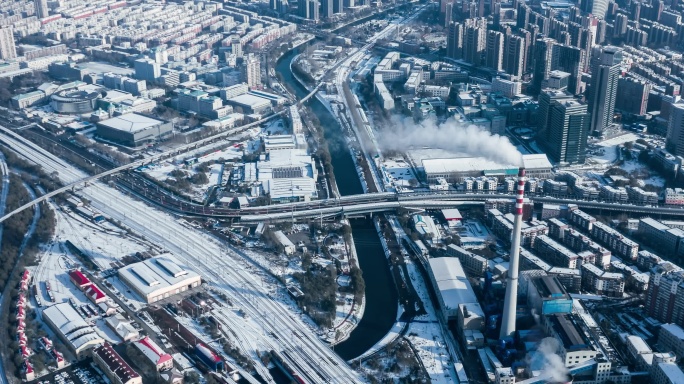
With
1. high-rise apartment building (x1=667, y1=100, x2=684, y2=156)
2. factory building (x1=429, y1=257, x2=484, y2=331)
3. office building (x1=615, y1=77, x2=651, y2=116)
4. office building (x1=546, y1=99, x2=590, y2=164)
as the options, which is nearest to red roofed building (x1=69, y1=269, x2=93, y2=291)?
factory building (x1=429, y1=257, x2=484, y2=331)

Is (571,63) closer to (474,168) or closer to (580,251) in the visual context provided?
(474,168)

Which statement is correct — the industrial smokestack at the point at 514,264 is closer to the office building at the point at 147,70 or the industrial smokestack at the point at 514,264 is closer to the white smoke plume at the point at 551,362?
the white smoke plume at the point at 551,362

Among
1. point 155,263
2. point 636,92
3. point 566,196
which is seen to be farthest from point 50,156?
point 636,92

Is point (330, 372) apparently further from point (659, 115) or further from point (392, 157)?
point (659, 115)

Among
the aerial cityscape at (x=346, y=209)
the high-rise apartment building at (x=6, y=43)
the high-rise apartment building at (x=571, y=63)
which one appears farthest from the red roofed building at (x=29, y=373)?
the high-rise apartment building at (x=6, y=43)

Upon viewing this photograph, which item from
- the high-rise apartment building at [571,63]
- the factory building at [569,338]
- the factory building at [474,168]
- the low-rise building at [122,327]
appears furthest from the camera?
the high-rise apartment building at [571,63]

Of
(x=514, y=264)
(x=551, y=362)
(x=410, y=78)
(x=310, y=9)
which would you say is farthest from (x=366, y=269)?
(x=310, y=9)

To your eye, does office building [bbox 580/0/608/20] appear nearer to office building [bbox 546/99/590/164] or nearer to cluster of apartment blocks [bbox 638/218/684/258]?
office building [bbox 546/99/590/164]
